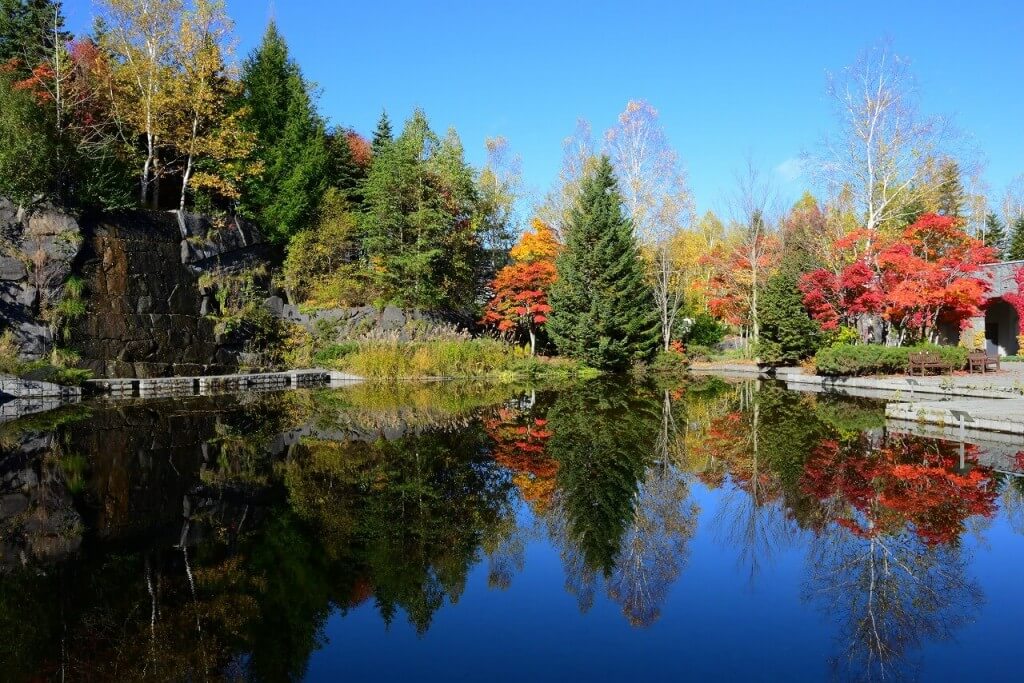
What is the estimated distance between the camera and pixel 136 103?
1914 cm

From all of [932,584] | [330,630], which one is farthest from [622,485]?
[330,630]

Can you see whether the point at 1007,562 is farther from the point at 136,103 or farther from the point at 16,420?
the point at 136,103

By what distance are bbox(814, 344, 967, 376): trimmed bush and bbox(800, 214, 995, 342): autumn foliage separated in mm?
1161

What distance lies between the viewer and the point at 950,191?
83.3 ft

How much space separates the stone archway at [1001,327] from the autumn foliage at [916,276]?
649 centimetres

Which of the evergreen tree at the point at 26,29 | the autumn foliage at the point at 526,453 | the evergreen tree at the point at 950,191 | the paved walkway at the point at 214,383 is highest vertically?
the evergreen tree at the point at 26,29

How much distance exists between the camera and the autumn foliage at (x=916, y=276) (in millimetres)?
16516

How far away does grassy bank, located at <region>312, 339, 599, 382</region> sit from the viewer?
17.8m

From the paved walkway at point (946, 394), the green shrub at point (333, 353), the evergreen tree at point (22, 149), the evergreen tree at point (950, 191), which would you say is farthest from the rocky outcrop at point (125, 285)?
the evergreen tree at point (950, 191)

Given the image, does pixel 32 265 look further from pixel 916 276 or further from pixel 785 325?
pixel 916 276

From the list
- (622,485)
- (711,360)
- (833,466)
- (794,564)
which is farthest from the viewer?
(711,360)

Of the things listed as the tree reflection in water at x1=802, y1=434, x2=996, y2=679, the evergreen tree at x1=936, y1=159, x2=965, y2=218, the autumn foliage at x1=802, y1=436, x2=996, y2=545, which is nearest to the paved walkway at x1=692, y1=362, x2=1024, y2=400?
the autumn foliage at x1=802, y1=436, x2=996, y2=545

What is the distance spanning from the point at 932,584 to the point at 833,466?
3.23 meters

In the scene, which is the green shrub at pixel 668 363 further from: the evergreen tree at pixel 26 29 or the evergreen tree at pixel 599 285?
the evergreen tree at pixel 26 29
